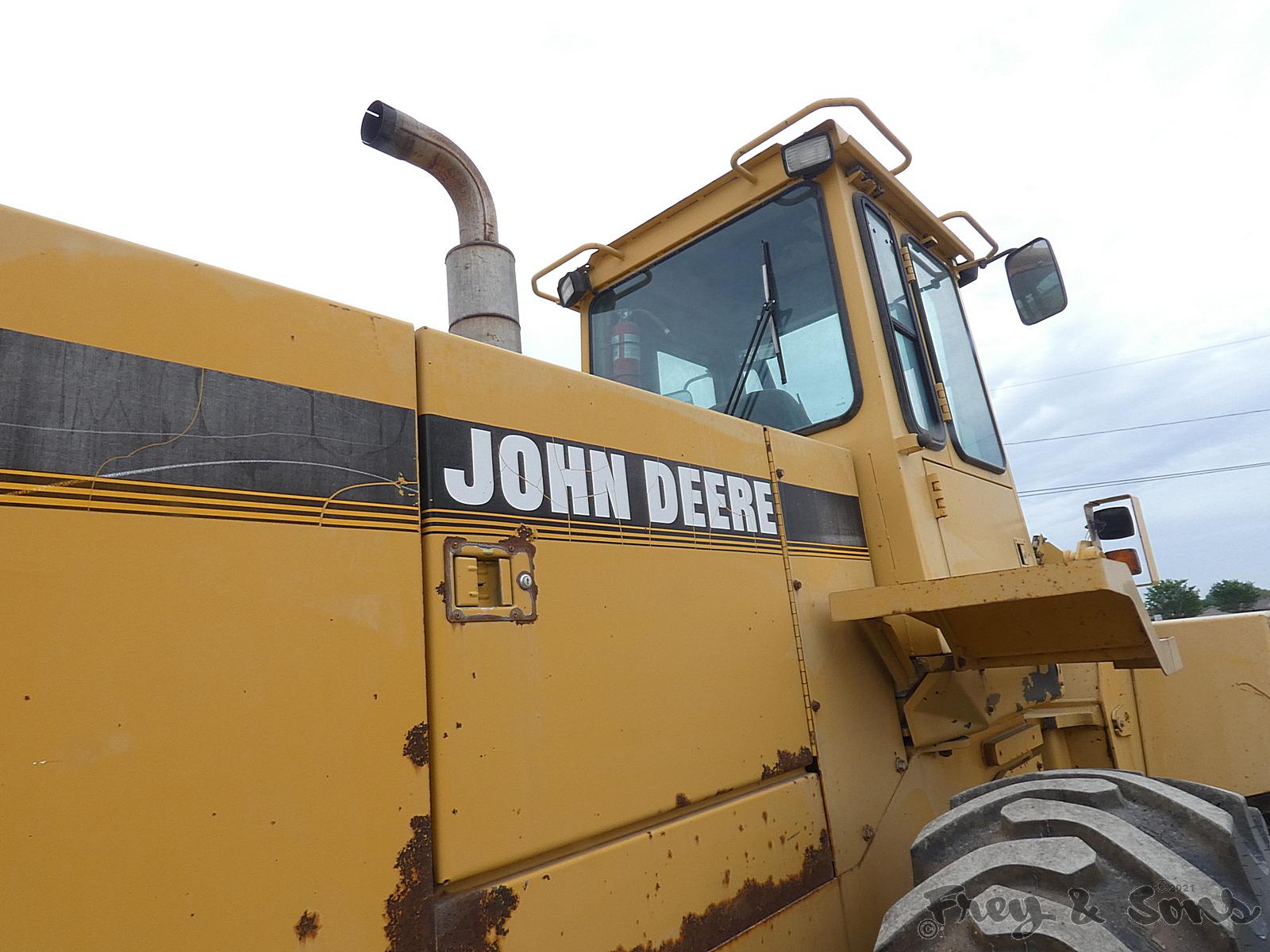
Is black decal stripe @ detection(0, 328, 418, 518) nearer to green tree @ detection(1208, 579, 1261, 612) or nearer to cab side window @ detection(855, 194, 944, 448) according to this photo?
cab side window @ detection(855, 194, 944, 448)

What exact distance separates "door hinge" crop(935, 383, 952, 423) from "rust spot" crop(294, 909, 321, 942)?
2.37 m

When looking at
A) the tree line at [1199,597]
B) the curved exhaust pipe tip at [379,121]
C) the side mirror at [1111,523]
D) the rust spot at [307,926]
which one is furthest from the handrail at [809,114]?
the tree line at [1199,597]

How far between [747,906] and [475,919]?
711 millimetres

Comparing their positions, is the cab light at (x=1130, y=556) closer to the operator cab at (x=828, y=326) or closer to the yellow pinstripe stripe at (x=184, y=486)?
the operator cab at (x=828, y=326)

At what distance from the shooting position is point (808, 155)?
255 centimetres

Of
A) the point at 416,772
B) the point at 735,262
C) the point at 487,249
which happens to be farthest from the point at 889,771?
the point at 487,249

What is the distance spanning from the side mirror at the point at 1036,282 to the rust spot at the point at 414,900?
9.86 ft

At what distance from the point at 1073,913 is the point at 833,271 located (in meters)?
1.86

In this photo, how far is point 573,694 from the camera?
4.82ft

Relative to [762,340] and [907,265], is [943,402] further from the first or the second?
[762,340]

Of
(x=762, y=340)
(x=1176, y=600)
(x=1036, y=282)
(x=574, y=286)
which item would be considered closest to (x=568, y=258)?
(x=574, y=286)

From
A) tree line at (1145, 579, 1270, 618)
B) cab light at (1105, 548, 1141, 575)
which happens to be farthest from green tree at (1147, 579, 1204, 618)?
cab light at (1105, 548, 1141, 575)

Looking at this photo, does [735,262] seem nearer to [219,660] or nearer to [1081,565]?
[1081,565]

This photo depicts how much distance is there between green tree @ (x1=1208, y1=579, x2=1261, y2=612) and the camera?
2038cm
